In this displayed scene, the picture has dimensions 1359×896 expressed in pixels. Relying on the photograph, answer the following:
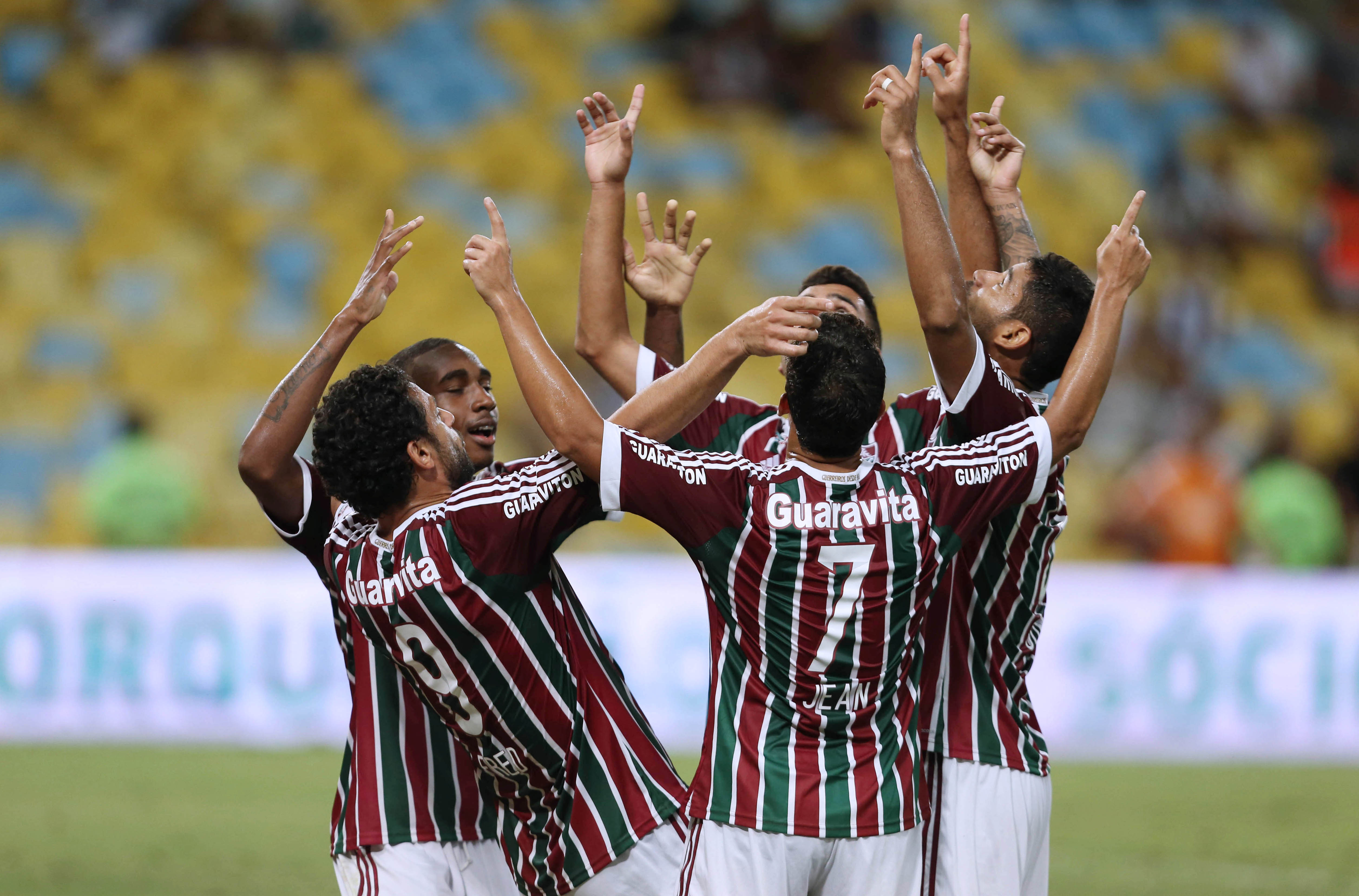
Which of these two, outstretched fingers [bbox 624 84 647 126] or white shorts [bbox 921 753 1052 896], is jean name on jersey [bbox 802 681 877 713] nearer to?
white shorts [bbox 921 753 1052 896]

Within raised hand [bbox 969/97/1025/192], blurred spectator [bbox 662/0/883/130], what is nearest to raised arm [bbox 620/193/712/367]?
raised hand [bbox 969/97/1025/192]

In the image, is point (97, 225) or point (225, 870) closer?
point (225, 870)

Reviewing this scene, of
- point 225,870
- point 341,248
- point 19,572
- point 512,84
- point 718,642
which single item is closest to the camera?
point 718,642

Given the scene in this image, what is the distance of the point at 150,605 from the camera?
872 cm

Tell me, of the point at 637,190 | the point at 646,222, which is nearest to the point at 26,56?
the point at 637,190

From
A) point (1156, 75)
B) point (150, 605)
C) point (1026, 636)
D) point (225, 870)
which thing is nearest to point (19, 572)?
point (150, 605)

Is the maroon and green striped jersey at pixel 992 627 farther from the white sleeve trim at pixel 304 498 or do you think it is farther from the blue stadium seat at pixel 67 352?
the blue stadium seat at pixel 67 352

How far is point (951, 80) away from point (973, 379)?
2.98 ft

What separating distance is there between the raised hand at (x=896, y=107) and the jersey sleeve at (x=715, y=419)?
798 mm

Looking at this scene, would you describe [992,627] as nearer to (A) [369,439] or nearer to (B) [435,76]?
(A) [369,439]

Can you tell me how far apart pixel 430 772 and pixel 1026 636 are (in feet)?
4.56

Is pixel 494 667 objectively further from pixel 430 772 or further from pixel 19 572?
pixel 19 572

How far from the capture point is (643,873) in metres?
3.18

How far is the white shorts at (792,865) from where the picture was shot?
111 inches
